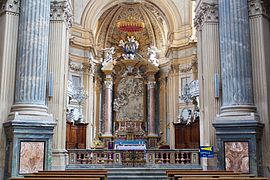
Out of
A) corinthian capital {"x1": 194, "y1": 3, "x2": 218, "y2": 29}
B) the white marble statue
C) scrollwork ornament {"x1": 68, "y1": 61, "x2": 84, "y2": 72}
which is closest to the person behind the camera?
corinthian capital {"x1": 194, "y1": 3, "x2": 218, "y2": 29}

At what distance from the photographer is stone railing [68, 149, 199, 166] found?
12.9 m

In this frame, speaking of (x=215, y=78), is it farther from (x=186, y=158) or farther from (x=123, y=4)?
(x=123, y=4)

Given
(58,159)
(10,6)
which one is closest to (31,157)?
(58,159)

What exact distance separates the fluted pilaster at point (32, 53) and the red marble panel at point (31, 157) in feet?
3.63

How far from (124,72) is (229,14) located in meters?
13.7

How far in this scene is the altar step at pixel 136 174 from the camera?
11456mm

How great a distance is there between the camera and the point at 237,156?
32.1ft

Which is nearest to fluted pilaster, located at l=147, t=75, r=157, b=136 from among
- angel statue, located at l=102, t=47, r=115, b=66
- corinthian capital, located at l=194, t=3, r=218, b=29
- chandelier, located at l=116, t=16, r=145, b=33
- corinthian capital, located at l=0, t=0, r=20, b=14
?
angel statue, located at l=102, t=47, r=115, b=66

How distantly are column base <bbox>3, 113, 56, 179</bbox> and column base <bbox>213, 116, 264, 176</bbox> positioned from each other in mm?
4374

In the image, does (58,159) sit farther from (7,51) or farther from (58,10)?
(58,10)

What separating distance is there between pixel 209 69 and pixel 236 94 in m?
1.68

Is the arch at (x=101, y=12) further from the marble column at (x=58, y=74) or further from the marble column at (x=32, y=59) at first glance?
the marble column at (x=32, y=59)

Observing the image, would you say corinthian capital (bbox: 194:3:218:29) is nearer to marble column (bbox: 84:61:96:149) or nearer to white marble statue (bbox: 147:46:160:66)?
marble column (bbox: 84:61:96:149)

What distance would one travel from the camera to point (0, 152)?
A: 988cm
